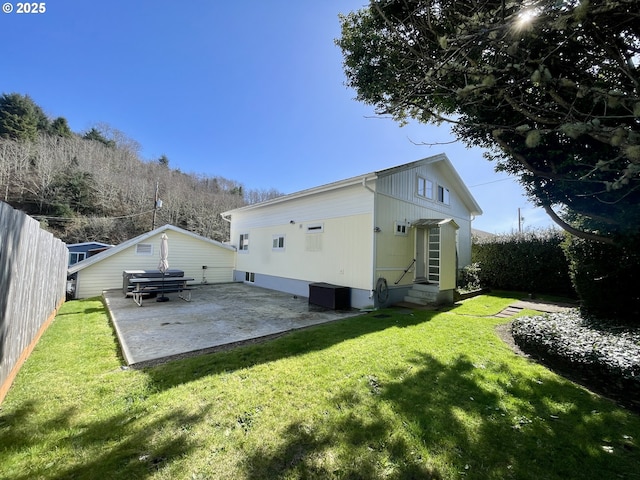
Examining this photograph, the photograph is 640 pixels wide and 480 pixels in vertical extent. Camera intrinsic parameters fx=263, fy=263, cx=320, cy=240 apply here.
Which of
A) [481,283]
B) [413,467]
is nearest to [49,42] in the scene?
[413,467]

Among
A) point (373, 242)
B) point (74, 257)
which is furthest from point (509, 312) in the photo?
point (74, 257)

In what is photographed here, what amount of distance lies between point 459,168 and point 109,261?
17.1 meters

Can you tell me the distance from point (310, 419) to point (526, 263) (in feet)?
45.4

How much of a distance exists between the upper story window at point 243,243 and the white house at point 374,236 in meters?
2.68

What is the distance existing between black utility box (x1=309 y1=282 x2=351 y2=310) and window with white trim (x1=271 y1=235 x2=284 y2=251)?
4.04 meters

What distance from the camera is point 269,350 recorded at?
464 cm

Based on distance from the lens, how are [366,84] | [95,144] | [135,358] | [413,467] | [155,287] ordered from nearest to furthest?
[413,467] < [135,358] < [366,84] < [155,287] < [95,144]

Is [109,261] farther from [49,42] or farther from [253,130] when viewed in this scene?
[253,130]

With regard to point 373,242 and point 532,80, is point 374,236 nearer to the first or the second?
point 373,242

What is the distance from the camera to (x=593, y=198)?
4566mm

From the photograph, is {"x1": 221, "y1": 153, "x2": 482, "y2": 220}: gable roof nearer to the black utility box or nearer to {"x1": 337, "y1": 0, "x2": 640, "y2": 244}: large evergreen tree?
{"x1": 337, "y1": 0, "x2": 640, "y2": 244}: large evergreen tree

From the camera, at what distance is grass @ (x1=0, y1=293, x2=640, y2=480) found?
207cm

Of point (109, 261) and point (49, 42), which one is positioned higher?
point (49, 42)

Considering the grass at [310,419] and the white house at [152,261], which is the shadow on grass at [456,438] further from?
the white house at [152,261]
